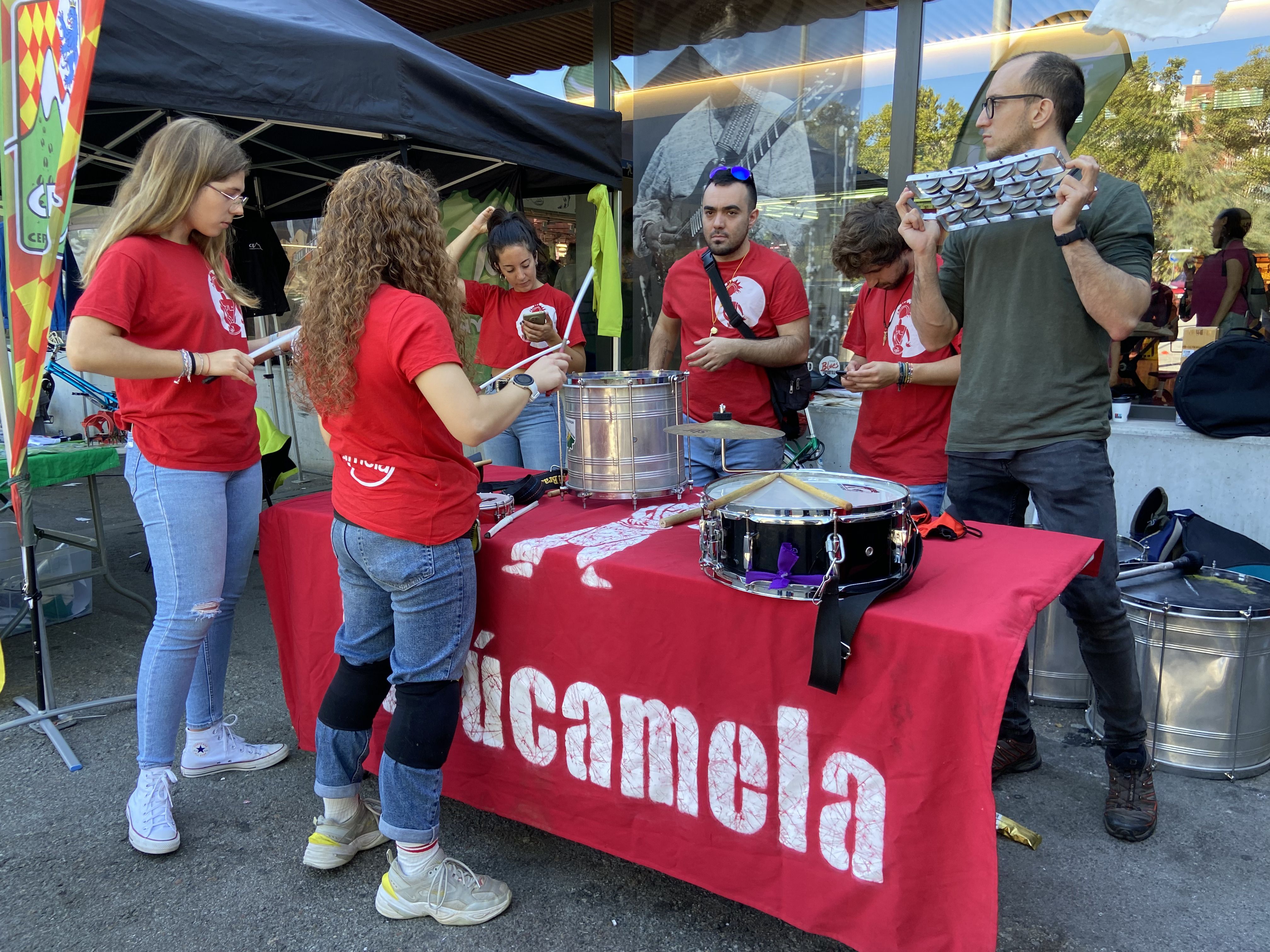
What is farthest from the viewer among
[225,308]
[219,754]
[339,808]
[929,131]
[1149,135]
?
[929,131]

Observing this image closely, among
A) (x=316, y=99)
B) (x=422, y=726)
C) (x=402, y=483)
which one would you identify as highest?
(x=316, y=99)

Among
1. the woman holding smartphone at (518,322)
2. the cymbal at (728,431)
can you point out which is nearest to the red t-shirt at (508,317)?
the woman holding smartphone at (518,322)

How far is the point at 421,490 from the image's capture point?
1950 millimetres

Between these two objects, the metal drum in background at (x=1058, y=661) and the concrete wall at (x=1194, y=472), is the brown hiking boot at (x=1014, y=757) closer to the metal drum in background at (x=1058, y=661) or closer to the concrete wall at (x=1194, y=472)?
the metal drum in background at (x=1058, y=661)

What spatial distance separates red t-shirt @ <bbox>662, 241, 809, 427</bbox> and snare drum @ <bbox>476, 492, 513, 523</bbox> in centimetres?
101

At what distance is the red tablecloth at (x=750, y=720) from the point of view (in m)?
1.56

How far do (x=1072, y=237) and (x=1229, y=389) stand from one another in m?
2.41

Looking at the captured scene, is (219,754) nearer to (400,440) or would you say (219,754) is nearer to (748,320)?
(400,440)

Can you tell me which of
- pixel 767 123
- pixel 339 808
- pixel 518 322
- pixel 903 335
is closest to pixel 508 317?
pixel 518 322

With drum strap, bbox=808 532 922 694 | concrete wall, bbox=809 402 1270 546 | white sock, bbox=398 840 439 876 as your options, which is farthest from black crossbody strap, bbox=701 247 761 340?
white sock, bbox=398 840 439 876

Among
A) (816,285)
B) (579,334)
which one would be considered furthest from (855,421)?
(579,334)

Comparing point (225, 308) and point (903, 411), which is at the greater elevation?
point (225, 308)

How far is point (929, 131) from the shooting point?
5246 millimetres

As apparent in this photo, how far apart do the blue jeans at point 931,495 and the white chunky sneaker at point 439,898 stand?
1781 millimetres
